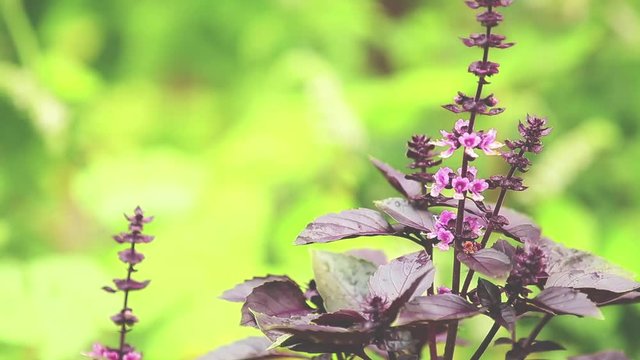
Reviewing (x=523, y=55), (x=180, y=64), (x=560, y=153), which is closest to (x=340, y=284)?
(x=560, y=153)

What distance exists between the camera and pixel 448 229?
1.39 ft

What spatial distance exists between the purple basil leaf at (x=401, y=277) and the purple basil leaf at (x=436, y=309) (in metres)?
0.01

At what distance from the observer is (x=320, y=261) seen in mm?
503

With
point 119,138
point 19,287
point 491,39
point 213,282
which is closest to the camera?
point 491,39

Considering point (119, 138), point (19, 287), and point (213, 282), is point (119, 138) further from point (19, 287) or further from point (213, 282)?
point (19, 287)

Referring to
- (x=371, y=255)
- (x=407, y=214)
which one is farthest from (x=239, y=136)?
(x=407, y=214)

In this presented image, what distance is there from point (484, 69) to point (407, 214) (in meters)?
0.09

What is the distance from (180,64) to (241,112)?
295 millimetres

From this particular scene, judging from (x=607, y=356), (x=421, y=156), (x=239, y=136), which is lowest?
(x=607, y=356)

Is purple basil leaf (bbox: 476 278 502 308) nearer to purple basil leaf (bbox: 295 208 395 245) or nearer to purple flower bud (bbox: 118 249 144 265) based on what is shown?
purple basil leaf (bbox: 295 208 395 245)

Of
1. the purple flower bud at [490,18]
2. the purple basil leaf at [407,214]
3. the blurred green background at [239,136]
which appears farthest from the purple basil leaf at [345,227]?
the blurred green background at [239,136]

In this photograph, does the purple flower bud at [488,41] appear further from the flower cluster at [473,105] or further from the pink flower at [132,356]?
the pink flower at [132,356]

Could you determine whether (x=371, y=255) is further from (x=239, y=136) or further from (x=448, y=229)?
(x=239, y=136)

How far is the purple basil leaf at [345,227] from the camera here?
416mm
